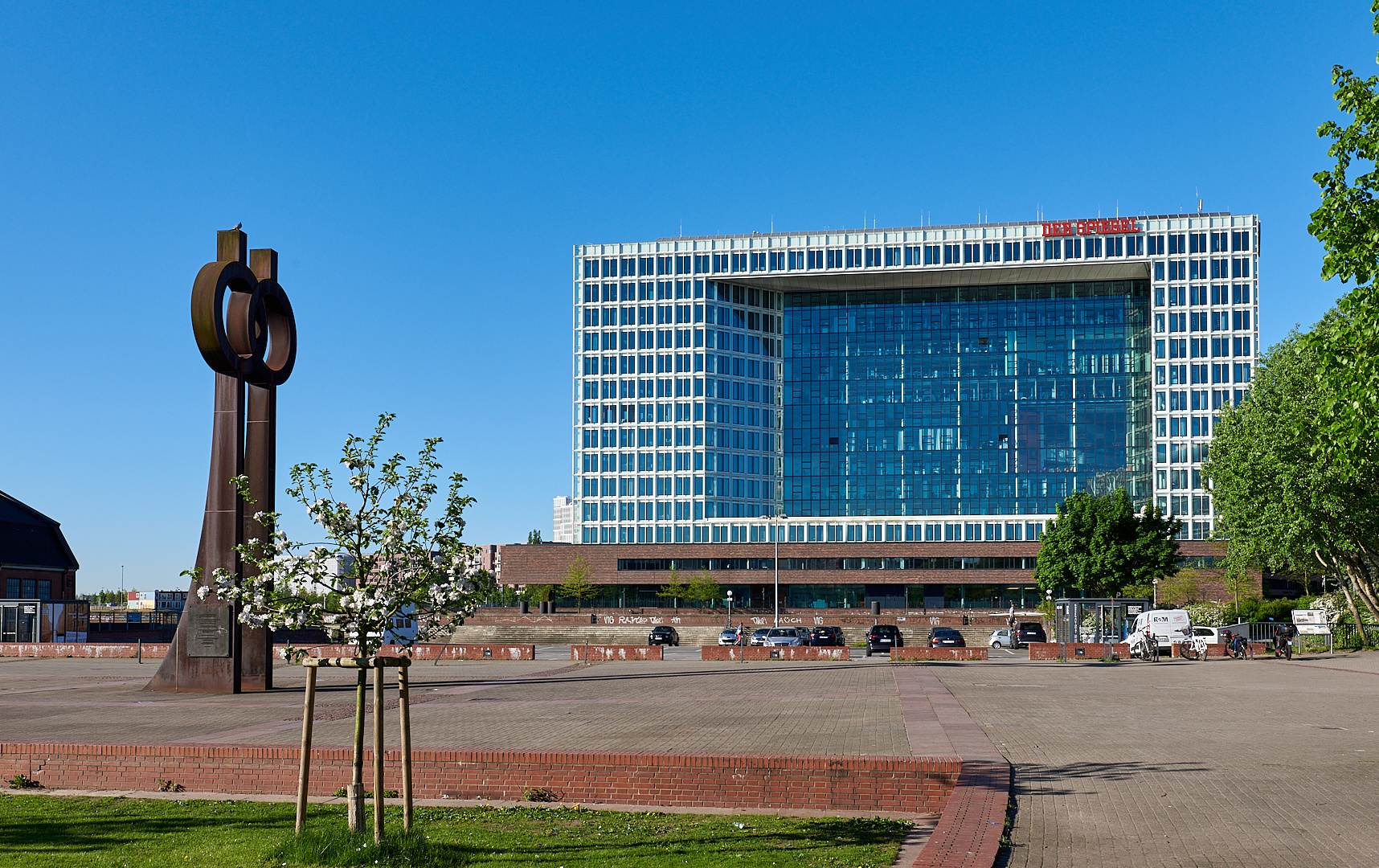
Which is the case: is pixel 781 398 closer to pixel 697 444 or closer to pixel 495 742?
pixel 697 444

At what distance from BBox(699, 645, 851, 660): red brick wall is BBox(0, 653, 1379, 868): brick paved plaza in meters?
7.47

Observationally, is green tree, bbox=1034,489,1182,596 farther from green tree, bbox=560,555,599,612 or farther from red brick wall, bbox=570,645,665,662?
green tree, bbox=560,555,599,612

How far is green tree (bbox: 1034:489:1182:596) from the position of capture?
76062 mm

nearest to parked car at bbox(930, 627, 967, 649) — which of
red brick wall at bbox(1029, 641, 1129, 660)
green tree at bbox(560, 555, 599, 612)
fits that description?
red brick wall at bbox(1029, 641, 1129, 660)

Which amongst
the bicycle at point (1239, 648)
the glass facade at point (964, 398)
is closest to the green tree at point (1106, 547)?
the bicycle at point (1239, 648)

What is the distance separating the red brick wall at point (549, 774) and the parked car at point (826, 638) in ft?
143

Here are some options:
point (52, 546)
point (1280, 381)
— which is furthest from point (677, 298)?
point (1280, 381)

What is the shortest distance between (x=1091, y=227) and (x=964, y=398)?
2065cm

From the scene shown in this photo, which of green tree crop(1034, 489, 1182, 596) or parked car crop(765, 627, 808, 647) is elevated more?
green tree crop(1034, 489, 1182, 596)

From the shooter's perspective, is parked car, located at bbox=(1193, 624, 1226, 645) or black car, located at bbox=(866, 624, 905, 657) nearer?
parked car, located at bbox=(1193, 624, 1226, 645)

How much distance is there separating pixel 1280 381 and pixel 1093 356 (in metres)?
68.3

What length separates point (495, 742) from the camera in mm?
17828

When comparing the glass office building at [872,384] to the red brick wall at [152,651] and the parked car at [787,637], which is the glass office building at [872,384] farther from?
the red brick wall at [152,651]

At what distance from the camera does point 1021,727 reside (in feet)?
66.9
